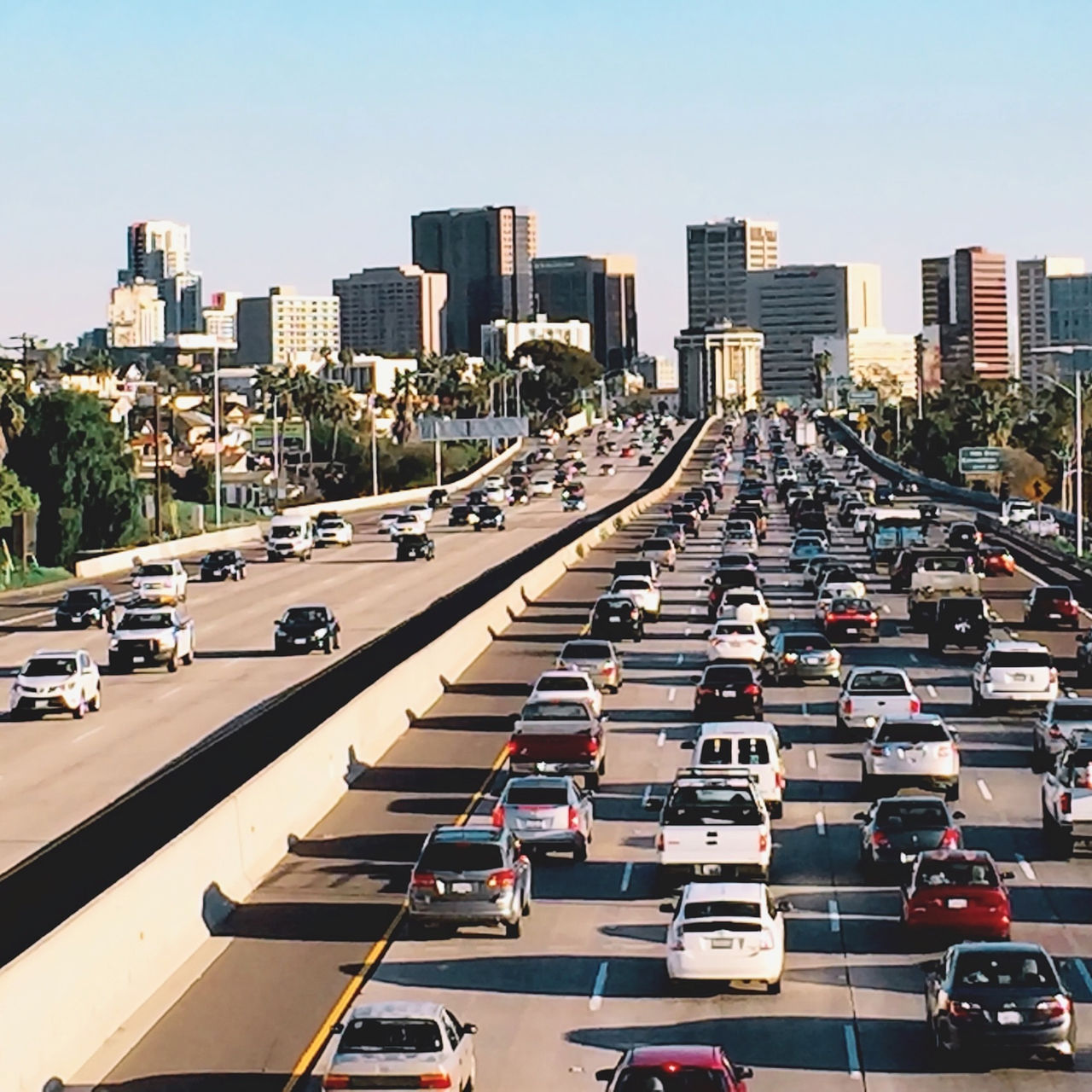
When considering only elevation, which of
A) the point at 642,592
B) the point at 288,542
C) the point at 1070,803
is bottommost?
the point at 288,542

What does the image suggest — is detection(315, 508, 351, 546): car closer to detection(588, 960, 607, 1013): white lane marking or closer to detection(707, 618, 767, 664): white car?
detection(707, 618, 767, 664): white car

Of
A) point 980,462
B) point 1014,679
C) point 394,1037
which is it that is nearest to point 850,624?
point 1014,679

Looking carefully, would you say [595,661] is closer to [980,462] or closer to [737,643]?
[737,643]

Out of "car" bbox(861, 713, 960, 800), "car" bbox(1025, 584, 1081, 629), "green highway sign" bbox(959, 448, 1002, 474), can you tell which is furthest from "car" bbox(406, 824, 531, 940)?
"green highway sign" bbox(959, 448, 1002, 474)

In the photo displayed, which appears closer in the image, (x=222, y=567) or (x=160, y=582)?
(x=160, y=582)

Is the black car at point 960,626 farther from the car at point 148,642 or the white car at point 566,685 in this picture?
the car at point 148,642

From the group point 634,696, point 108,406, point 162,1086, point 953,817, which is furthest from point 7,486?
point 162,1086

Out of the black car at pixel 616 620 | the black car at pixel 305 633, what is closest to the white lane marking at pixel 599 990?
the black car at pixel 305 633
